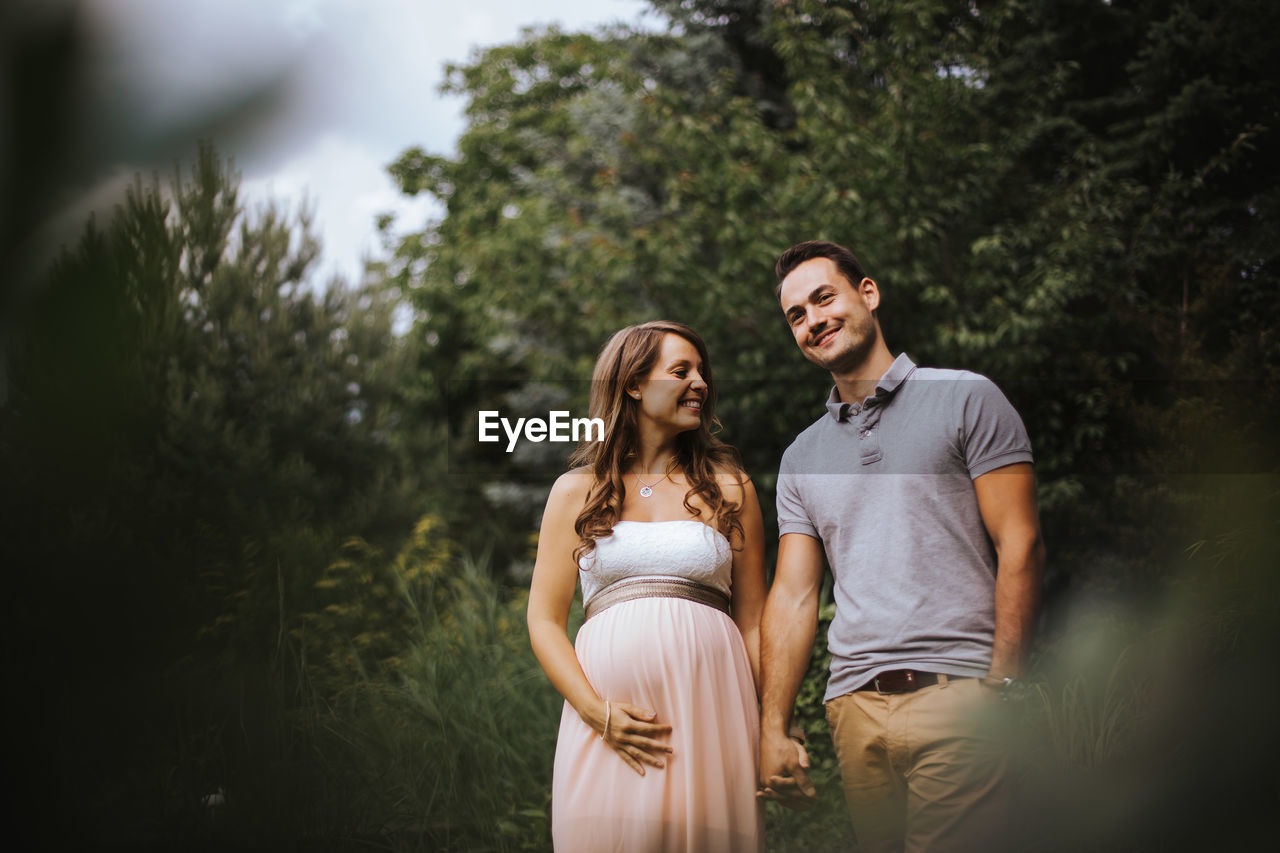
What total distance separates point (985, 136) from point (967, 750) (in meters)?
5.31

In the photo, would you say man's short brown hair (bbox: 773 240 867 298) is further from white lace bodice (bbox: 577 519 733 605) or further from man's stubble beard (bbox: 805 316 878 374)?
white lace bodice (bbox: 577 519 733 605)

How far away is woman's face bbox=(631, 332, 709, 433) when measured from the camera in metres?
2.33

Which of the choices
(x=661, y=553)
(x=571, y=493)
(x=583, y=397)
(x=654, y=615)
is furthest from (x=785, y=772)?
(x=583, y=397)

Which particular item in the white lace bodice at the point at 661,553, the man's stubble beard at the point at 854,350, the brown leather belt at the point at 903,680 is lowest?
the brown leather belt at the point at 903,680

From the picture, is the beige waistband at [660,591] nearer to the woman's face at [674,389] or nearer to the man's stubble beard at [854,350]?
the woman's face at [674,389]

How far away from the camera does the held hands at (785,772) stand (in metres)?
2.09

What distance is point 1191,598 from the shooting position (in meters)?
3.78

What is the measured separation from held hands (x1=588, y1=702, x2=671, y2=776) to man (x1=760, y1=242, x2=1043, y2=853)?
0.27m

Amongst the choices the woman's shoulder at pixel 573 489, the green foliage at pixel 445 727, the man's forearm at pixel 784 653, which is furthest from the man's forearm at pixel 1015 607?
the green foliage at pixel 445 727

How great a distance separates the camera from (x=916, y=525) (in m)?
2.08

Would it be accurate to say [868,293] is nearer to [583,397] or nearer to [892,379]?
[892,379]

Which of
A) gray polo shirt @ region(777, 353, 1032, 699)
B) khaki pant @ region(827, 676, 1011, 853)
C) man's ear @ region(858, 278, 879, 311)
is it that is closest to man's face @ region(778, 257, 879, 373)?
man's ear @ region(858, 278, 879, 311)

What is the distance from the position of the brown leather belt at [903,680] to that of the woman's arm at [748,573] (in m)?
0.37

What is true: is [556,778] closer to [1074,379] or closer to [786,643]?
[786,643]
